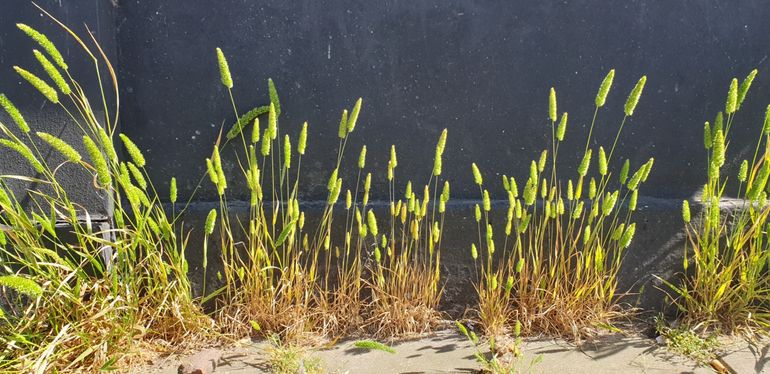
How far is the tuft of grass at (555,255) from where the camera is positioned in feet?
8.01

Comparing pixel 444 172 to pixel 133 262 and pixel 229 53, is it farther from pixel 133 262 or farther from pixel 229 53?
pixel 133 262

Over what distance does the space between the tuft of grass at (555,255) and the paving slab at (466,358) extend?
13 centimetres

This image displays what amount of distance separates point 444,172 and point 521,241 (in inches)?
18.4

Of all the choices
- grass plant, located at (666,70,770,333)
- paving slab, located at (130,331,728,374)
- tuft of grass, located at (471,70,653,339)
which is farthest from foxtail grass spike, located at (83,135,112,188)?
grass plant, located at (666,70,770,333)

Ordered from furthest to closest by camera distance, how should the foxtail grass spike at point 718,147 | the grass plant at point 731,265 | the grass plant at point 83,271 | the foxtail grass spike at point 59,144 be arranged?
1. the grass plant at point 731,265
2. the foxtail grass spike at point 718,147
3. the grass plant at point 83,271
4. the foxtail grass spike at point 59,144

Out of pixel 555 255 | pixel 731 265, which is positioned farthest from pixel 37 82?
pixel 731 265

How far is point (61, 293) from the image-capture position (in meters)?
2.07

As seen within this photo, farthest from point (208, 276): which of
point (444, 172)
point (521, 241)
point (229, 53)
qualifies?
point (521, 241)

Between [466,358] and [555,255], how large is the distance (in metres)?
0.62

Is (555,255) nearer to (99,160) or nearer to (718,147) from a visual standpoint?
(718,147)

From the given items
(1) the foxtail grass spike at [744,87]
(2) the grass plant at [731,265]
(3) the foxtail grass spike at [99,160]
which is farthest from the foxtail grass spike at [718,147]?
(3) the foxtail grass spike at [99,160]

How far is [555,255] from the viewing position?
2.61 metres

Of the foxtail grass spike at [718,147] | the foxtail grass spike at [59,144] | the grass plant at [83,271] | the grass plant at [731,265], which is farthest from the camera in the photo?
the grass plant at [731,265]

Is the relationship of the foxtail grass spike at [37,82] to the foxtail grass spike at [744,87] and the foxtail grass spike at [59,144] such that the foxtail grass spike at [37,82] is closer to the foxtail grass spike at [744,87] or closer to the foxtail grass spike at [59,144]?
the foxtail grass spike at [59,144]
